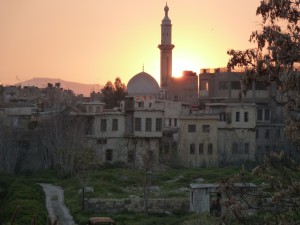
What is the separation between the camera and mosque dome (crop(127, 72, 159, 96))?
7375 centimetres

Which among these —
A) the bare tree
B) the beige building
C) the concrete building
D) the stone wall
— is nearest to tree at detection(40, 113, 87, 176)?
the bare tree

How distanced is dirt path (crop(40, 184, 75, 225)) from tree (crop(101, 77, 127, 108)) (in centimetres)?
3869

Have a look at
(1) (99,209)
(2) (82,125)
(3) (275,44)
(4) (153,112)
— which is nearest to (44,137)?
(2) (82,125)

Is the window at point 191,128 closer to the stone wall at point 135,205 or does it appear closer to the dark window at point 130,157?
the dark window at point 130,157

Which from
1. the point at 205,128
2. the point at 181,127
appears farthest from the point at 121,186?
the point at 205,128

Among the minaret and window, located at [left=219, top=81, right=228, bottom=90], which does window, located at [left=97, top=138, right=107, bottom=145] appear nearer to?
window, located at [left=219, top=81, right=228, bottom=90]

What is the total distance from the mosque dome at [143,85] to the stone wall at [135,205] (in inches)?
1431

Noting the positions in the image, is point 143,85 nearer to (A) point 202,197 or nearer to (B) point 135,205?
(B) point 135,205

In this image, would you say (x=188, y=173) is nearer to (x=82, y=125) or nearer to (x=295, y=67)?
(x=82, y=125)

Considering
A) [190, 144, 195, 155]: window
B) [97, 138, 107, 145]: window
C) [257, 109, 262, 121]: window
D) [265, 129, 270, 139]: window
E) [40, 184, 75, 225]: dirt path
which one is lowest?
[40, 184, 75, 225]: dirt path

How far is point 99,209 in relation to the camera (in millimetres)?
37250

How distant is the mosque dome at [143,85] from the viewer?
7375 cm

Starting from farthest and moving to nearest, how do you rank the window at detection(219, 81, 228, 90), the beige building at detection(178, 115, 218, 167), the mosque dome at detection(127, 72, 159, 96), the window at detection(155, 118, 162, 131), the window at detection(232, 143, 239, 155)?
the mosque dome at detection(127, 72, 159, 96), the window at detection(219, 81, 228, 90), the window at detection(232, 143, 239, 155), the beige building at detection(178, 115, 218, 167), the window at detection(155, 118, 162, 131)

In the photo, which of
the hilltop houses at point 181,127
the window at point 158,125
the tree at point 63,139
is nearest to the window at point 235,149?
the hilltop houses at point 181,127
